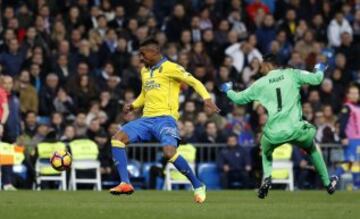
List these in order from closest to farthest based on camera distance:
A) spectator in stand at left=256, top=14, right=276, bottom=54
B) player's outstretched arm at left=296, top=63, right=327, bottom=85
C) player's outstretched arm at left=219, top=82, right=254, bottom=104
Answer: player's outstretched arm at left=296, top=63, right=327, bottom=85, player's outstretched arm at left=219, top=82, right=254, bottom=104, spectator in stand at left=256, top=14, right=276, bottom=54

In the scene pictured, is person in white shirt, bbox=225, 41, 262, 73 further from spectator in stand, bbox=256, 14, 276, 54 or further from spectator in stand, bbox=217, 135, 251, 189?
spectator in stand, bbox=217, 135, 251, 189

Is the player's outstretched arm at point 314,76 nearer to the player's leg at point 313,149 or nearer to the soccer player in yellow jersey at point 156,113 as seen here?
the player's leg at point 313,149

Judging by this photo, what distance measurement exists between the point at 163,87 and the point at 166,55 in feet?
35.3

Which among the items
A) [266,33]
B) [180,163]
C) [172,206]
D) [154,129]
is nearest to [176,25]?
[266,33]

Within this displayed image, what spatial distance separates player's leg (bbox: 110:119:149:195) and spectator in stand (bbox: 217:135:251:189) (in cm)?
858

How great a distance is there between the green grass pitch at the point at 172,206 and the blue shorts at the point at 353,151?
3960 millimetres

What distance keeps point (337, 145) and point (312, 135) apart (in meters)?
8.04

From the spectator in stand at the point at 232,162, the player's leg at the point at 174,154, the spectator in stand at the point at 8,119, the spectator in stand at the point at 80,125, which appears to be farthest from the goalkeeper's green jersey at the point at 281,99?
the spectator in stand at the point at 80,125

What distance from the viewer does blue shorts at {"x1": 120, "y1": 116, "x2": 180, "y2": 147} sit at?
19.0 meters

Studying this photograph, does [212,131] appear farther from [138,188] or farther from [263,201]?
[263,201]

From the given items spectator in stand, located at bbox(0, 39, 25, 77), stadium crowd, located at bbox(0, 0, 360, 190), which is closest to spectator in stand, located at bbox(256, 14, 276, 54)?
stadium crowd, located at bbox(0, 0, 360, 190)

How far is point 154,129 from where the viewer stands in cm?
1919

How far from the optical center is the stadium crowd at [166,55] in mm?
27984

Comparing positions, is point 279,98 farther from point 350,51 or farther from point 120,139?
point 350,51
